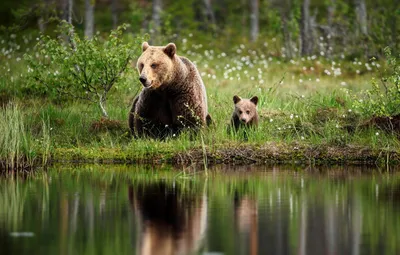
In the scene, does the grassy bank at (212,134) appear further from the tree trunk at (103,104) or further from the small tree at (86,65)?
the small tree at (86,65)

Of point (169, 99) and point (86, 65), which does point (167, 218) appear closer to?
point (169, 99)

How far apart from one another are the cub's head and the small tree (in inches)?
92.3

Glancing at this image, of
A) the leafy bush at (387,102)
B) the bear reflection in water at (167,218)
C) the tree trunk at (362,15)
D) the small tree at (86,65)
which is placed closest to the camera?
the bear reflection in water at (167,218)

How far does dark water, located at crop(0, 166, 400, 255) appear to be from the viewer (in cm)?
887

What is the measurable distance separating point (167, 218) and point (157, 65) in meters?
5.17

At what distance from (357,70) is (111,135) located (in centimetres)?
822

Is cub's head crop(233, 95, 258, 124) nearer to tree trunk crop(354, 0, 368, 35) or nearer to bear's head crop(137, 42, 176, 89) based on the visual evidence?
bear's head crop(137, 42, 176, 89)

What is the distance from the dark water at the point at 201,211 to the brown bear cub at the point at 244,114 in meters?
1.30

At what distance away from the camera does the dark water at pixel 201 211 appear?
8.87 meters

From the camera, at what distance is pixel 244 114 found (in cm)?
1555

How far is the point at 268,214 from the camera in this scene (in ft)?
34.6

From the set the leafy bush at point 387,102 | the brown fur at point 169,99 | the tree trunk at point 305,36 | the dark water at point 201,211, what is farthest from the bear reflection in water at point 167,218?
the tree trunk at point 305,36

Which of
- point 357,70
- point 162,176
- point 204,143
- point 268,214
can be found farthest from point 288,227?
point 357,70

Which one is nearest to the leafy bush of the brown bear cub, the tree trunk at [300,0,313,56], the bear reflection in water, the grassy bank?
the grassy bank
